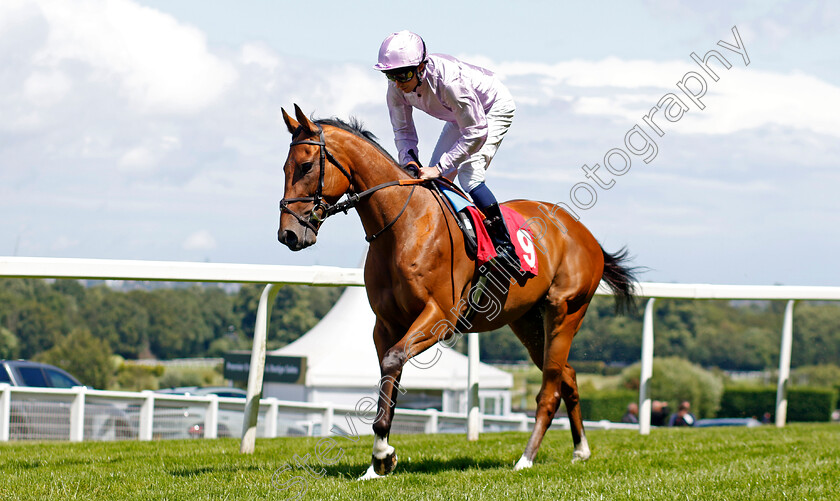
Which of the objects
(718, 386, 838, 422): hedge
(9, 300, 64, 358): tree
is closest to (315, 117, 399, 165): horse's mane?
(718, 386, 838, 422): hedge

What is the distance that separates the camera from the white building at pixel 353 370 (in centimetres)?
1975

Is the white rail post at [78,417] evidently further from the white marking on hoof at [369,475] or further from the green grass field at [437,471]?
the white marking on hoof at [369,475]

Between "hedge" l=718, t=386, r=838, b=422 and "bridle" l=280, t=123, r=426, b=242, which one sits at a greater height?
"bridle" l=280, t=123, r=426, b=242

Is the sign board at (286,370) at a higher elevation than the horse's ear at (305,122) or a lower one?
lower

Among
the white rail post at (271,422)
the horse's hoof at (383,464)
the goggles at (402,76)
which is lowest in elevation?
the white rail post at (271,422)

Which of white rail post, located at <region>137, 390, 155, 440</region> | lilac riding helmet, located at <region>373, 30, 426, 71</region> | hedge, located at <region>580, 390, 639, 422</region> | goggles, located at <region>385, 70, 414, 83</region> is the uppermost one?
lilac riding helmet, located at <region>373, 30, 426, 71</region>

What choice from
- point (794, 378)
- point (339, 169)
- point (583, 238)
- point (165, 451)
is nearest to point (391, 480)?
point (339, 169)

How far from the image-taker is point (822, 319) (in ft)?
320

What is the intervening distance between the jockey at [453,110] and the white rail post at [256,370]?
1266 mm

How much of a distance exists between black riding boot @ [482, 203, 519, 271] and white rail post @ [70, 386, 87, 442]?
4402 millimetres

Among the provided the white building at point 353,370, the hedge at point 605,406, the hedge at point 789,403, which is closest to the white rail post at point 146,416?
the white building at point 353,370

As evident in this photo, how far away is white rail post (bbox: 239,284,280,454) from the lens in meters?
5.39

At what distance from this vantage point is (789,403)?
3653cm

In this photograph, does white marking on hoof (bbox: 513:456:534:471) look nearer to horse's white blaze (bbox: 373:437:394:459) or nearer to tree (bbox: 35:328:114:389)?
horse's white blaze (bbox: 373:437:394:459)
